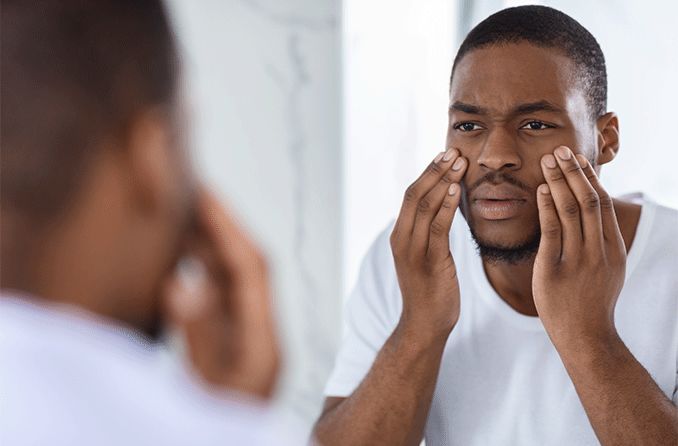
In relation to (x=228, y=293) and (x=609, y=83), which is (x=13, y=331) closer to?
(x=228, y=293)

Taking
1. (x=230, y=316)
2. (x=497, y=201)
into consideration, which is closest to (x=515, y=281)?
(x=497, y=201)

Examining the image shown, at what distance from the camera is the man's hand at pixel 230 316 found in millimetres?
288

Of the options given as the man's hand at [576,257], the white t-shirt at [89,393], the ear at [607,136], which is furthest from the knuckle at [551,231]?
the white t-shirt at [89,393]

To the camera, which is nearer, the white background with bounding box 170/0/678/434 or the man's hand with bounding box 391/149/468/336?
the man's hand with bounding box 391/149/468/336

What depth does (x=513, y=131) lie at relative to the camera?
90 centimetres

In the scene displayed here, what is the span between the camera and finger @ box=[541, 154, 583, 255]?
2.64 feet

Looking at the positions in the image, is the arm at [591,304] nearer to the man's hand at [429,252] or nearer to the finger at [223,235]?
the man's hand at [429,252]

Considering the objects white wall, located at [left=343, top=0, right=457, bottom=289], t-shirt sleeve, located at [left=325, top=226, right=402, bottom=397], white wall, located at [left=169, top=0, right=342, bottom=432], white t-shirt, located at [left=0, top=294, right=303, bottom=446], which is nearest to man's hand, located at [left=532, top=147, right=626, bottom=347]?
t-shirt sleeve, located at [left=325, top=226, right=402, bottom=397]

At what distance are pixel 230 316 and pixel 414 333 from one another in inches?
22.8

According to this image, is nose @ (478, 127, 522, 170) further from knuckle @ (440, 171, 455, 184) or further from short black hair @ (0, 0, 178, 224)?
short black hair @ (0, 0, 178, 224)

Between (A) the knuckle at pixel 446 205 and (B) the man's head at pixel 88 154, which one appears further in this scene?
(A) the knuckle at pixel 446 205

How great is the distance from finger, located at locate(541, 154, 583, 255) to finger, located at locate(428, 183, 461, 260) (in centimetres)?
11

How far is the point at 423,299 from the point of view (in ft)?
2.84

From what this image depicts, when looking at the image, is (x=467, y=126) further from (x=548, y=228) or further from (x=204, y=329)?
(x=204, y=329)
